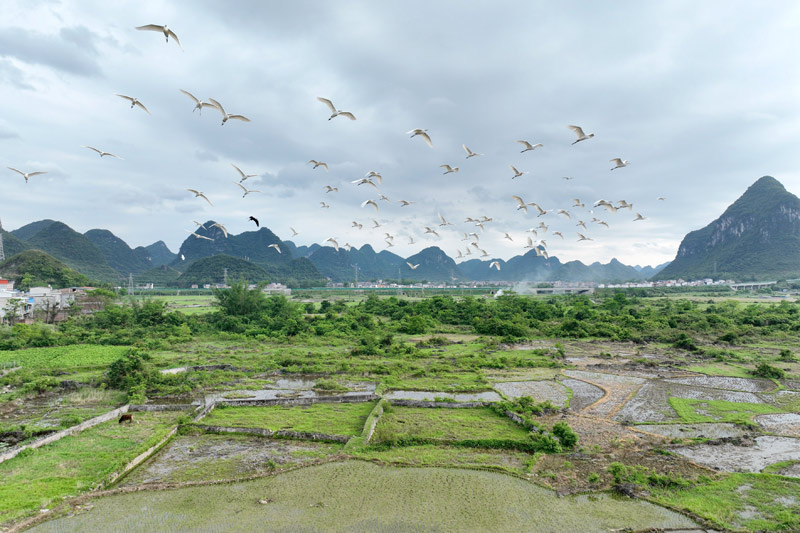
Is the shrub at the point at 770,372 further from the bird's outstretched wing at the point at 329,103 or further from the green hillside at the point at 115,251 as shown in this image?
the green hillside at the point at 115,251

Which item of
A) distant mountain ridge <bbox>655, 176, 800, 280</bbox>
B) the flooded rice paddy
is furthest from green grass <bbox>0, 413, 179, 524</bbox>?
distant mountain ridge <bbox>655, 176, 800, 280</bbox>

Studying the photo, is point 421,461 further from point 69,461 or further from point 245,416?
point 69,461

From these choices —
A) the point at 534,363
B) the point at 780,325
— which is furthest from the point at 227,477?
the point at 780,325

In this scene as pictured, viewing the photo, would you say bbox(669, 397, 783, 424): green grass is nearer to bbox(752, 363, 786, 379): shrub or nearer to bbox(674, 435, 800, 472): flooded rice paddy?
bbox(674, 435, 800, 472): flooded rice paddy

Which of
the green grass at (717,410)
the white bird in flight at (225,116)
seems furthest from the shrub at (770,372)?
the white bird in flight at (225,116)

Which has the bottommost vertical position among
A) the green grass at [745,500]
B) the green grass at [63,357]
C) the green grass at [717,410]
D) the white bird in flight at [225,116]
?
the green grass at [717,410]

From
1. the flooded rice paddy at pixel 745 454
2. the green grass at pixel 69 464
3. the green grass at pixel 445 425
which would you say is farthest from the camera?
the green grass at pixel 445 425
